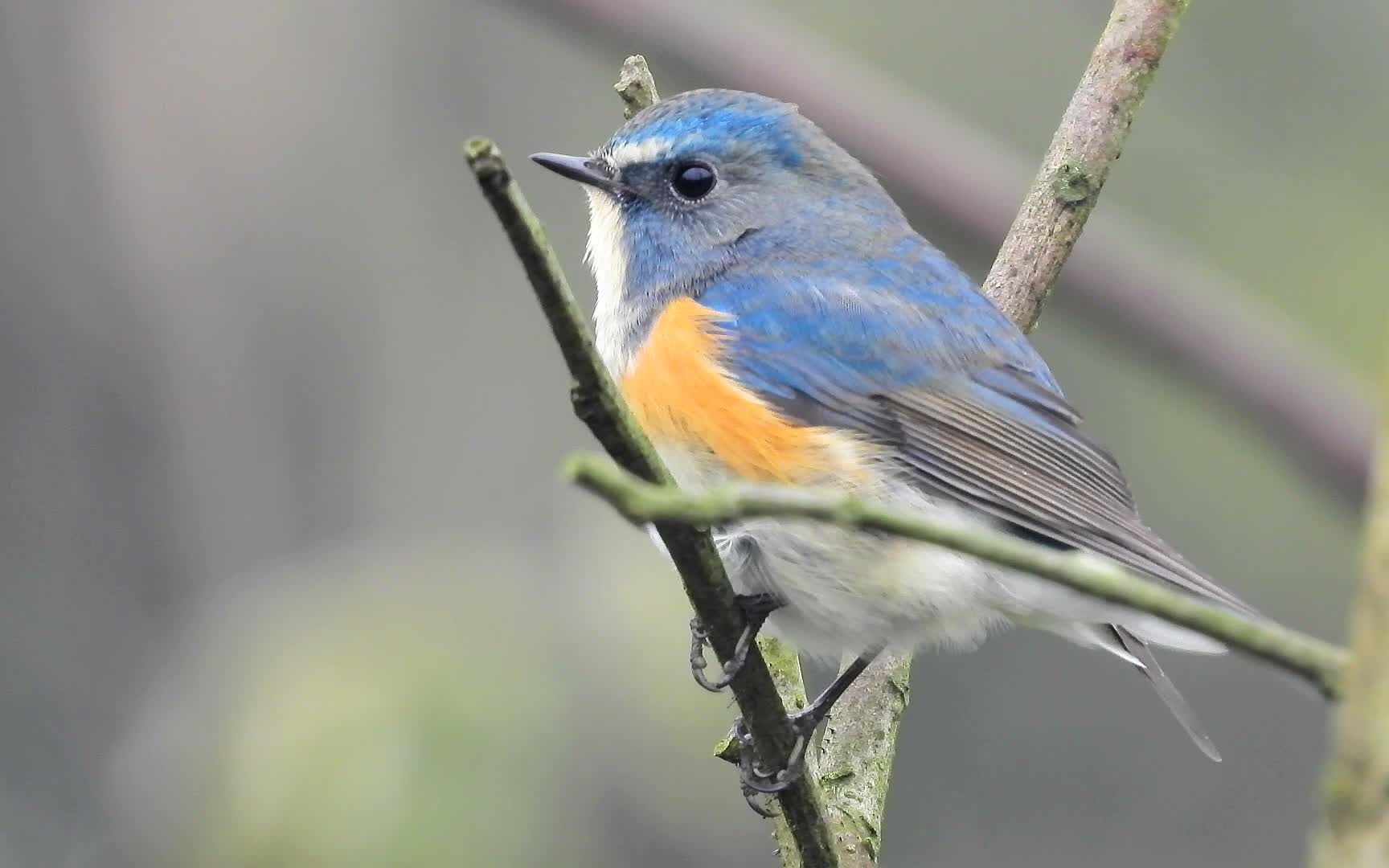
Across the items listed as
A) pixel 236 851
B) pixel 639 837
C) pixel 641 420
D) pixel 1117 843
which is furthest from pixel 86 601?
pixel 1117 843

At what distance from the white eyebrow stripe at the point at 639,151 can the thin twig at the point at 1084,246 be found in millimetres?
586

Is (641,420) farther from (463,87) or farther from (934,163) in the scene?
(463,87)

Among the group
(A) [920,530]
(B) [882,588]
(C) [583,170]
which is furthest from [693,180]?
(A) [920,530]

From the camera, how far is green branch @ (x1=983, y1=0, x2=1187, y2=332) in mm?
4047

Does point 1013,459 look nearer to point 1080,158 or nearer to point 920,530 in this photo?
point 1080,158

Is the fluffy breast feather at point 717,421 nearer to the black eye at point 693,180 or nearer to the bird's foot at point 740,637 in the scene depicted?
the bird's foot at point 740,637

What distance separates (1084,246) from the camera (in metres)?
4.40

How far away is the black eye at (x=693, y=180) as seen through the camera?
3.98 metres

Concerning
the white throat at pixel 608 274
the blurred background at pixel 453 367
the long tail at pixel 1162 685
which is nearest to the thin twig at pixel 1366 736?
the long tail at pixel 1162 685

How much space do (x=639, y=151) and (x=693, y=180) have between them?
0.54 feet

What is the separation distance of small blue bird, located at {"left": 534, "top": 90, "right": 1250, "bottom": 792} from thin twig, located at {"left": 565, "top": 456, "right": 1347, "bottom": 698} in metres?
1.39

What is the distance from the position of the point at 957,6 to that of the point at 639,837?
4063 millimetres

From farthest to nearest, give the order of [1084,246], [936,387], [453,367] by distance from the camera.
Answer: [453,367], [1084,246], [936,387]

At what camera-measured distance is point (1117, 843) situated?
6.65 metres
